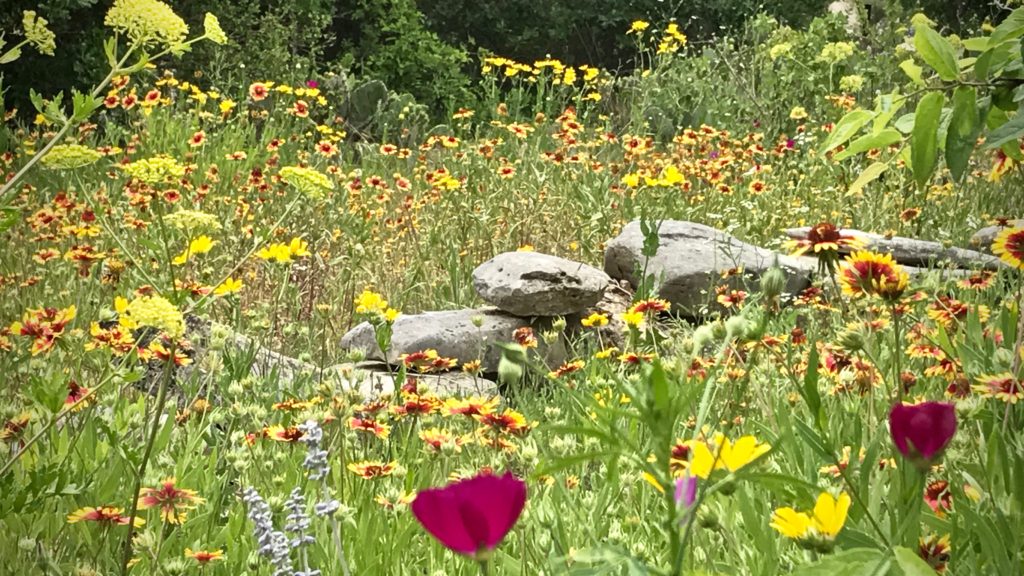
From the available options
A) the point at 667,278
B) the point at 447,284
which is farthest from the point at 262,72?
the point at 667,278

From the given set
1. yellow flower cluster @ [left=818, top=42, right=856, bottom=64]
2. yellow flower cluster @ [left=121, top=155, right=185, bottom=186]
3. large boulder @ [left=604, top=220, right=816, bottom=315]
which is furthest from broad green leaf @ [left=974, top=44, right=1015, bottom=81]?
yellow flower cluster @ [left=818, top=42, right=856, bottom=64]

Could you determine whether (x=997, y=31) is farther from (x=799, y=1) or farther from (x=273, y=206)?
(x=799, y=1)

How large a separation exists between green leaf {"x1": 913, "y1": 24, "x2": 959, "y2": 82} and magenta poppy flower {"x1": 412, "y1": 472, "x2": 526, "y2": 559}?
1091 mm

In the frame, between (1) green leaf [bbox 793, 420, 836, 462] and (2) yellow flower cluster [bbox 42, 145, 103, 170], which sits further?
(2) yellow flower cluster [bbox 42, 145, 103, 170]

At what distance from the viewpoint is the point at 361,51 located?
10984mm

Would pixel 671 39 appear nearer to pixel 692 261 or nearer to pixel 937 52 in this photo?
pixel 692 261

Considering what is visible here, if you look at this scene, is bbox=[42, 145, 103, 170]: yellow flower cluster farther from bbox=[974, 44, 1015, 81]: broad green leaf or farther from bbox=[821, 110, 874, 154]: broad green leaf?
bbox=[974, 44, 1015, 81]: broad green leaf

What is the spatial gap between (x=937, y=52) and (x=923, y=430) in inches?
32.4

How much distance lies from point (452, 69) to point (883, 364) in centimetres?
898

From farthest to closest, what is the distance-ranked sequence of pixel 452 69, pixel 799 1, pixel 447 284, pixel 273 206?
1. pixel 799 1
2. pixel 452 69
3. pixel 273 206
4. pixel 447 284

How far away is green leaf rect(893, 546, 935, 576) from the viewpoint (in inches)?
32.8

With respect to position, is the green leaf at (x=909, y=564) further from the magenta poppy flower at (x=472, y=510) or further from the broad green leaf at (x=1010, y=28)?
the broad green leaf at (x=1010, y=28)

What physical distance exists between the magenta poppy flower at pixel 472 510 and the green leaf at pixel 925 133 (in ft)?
3.35

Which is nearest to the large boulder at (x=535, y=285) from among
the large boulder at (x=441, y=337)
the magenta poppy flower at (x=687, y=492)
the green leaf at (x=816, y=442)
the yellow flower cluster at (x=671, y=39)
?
the large boulder at (x=441, y=337)
